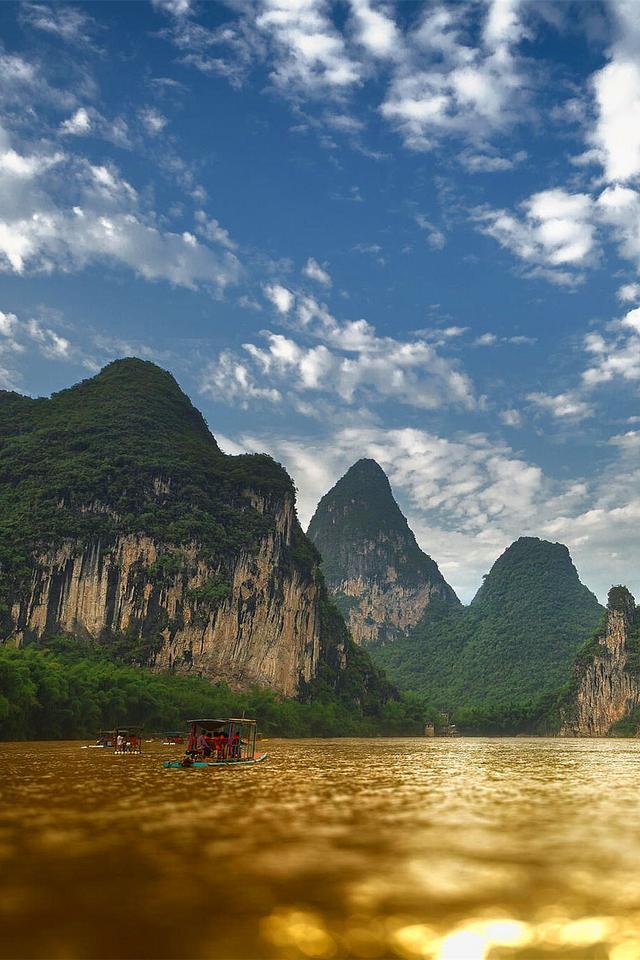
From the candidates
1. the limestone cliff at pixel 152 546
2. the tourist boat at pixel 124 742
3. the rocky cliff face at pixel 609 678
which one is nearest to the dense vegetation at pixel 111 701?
the limestone cliff at pixel 152 546

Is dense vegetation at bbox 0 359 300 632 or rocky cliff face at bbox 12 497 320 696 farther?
dense vegetation at bbox 0 359 300 632

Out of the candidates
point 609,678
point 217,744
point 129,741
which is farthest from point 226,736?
point 609,678

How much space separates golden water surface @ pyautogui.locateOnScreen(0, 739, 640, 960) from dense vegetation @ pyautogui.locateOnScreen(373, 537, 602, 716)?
120 meters

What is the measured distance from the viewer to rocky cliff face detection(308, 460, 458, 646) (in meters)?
179

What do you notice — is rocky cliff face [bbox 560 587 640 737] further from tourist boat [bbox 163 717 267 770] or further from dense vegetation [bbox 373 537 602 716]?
tourist boat [bbox 163 717 267 770]

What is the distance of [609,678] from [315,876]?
11109cm

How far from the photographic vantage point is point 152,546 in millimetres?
71125

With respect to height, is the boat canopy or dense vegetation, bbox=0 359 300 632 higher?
dense vegetation, bbox=0 359 300 632

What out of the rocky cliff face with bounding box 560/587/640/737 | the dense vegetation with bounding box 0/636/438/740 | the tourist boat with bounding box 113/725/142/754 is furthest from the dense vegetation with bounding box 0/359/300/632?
the rocky cliff face with bounding box 560/587/640/737

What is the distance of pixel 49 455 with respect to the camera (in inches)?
2980

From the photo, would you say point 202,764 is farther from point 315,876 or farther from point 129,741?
point 315,876

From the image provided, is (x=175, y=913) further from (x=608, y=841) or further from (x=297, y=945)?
(x=608, y=841)

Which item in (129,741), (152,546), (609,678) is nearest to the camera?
(129,741)

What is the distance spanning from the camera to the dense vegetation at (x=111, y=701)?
3784 centimetres
